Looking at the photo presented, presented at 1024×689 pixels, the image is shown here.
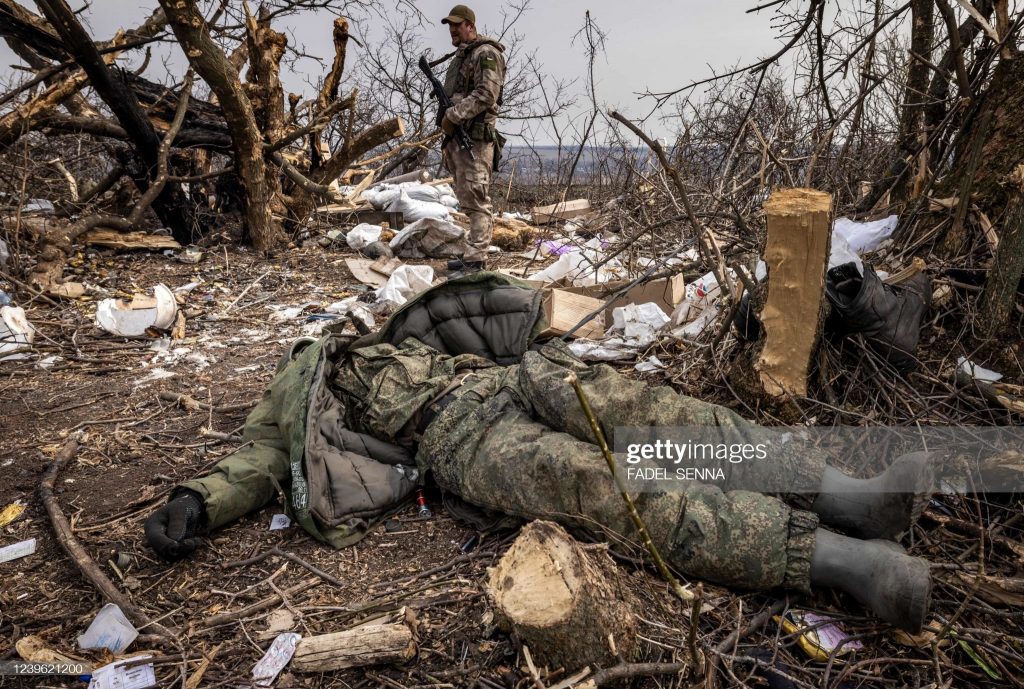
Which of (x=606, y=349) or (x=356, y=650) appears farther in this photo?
(x=606, y=349)

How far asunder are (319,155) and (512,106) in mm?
4796

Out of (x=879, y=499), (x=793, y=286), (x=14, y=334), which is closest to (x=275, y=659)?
(x=879, y=499)

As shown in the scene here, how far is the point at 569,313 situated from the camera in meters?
3.48

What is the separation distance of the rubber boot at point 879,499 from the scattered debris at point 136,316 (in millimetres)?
4267

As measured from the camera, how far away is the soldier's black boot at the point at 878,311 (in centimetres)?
235

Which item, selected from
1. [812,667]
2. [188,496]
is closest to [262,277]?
[188,496]

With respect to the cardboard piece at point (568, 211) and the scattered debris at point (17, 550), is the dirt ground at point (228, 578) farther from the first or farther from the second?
the cardboard piece at point (568, 211)

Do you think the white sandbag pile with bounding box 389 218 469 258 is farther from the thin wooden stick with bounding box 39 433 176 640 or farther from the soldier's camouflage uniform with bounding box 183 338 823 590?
the thin wooden stick with bounding box 39 433 176 640

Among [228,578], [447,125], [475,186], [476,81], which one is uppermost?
[476,81]

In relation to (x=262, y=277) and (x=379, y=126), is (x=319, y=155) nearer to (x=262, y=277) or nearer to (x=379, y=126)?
(x=379, y=126)

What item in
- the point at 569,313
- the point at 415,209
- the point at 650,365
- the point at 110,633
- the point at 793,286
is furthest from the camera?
the point at 415,209

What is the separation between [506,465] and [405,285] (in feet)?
9.90

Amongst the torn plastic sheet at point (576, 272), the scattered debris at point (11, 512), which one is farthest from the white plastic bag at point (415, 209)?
the scattered debris at point (11, 512)

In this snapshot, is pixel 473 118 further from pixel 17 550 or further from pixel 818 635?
pixel 818 635
